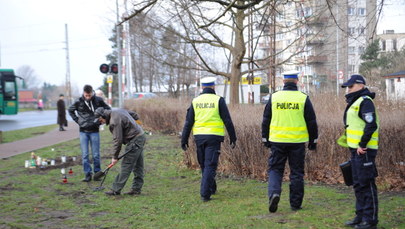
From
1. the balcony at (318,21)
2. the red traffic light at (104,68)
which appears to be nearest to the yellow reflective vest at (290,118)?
the balcony at (318,21)

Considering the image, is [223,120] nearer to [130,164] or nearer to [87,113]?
[130,164]

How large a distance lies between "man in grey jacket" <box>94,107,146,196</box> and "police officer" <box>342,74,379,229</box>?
149 inches

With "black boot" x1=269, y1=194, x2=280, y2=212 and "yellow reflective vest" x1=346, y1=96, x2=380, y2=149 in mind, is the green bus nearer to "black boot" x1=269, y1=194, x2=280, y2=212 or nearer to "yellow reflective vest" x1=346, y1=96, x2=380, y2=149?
"black boot" x1=269, y1=194, x2=280, y2=212

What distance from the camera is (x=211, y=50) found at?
81.3 ft

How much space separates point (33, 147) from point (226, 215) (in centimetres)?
1172

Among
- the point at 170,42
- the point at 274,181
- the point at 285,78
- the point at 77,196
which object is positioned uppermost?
the point at 170,42

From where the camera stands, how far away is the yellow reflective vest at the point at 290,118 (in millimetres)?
6277

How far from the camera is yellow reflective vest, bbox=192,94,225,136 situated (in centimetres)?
733

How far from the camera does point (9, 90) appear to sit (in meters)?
35.3

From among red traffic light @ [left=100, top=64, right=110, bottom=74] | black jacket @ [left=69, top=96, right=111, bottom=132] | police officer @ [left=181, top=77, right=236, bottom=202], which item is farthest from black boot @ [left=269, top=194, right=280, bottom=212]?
red traffic light @ [left=100, top=64, right=110, bottom=74]

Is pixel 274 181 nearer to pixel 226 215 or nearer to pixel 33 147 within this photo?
pixel 226 215

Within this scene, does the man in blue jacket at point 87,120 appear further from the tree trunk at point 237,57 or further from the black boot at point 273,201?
A: the tree trunk at point 237,57

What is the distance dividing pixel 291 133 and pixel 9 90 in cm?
3301

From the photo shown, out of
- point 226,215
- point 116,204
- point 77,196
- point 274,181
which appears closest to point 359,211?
point 274,181
